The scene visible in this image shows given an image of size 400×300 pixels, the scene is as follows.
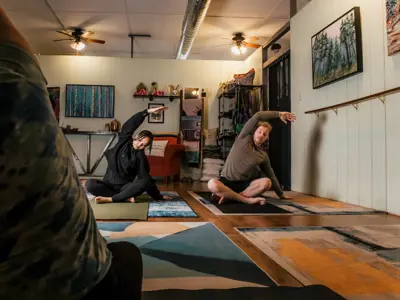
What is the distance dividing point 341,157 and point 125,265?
3.28 m

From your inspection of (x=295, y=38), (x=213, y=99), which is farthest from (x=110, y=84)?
(x=295, y=38)

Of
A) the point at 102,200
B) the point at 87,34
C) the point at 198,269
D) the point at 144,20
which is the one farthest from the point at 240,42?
the point at 198,269

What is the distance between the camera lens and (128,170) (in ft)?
11.1

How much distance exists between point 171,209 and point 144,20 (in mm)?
3710

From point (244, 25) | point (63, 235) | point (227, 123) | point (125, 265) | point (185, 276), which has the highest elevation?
point (244, 25)

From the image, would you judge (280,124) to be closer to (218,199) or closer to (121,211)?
(218,199)

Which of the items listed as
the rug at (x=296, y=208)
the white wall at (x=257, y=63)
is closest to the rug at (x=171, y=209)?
the rug at (x=296, y=208)

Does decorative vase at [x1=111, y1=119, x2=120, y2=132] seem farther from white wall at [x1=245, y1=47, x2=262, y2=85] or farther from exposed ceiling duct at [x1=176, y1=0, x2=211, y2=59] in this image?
white wall at [x1=245, y1=47, x2=262, y2=85]

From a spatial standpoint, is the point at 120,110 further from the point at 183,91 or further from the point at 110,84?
the point at 183,91

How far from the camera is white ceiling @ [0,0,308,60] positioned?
497cm

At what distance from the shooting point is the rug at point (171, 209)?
2.66m

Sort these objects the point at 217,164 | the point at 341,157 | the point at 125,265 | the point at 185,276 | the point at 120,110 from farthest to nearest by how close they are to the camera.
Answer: the point at 120,110, the point at 217,164, the point at 341,157, the point at 185,276, the point at 125,265

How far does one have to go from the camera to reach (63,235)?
0.48 metres

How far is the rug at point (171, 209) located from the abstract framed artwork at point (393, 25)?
208 cm
